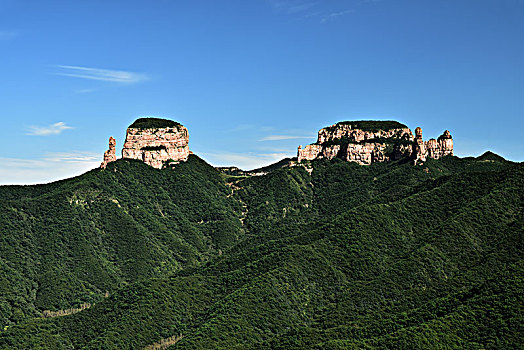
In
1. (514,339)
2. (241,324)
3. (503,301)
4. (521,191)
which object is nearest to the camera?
(514,339)

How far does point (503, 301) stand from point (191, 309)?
87.4m

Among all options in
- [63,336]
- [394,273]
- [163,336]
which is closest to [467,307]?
[394,273]

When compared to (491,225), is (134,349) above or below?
below

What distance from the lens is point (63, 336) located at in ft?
635

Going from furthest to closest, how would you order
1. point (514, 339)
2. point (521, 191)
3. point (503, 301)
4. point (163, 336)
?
point (521, 191) < point (163, 336) < point (503, 301) < point (514, 339)

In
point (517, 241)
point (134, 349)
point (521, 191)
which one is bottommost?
point (134, 349)

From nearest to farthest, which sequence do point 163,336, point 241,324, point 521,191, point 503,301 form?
point 503,301
point 241,324
point 163,336
point 521,191

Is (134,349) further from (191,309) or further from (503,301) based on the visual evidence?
(503,301)

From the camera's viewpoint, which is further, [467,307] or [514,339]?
[467,307]

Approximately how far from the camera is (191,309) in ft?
633

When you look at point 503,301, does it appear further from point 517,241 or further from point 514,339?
point 517,241

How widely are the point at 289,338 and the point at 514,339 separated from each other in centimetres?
4504

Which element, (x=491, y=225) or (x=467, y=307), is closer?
(x=467, y=307)

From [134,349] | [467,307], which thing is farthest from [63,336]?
[467,307]
